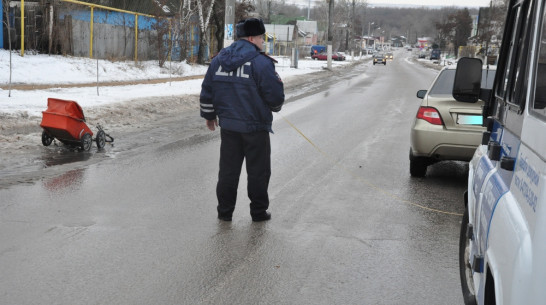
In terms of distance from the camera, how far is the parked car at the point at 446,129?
323 inches

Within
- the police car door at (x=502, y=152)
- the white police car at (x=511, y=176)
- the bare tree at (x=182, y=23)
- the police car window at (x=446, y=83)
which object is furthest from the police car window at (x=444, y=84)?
the bare tree at (x=182, y=23)

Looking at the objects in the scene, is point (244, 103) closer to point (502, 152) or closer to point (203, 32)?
point (502, 152)

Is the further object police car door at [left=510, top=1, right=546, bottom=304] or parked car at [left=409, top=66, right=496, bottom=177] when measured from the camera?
parked car at [left=409, top=66, right=496, bottom=177]

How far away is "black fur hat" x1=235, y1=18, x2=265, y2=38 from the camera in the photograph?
236 inches

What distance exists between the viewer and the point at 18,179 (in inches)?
316

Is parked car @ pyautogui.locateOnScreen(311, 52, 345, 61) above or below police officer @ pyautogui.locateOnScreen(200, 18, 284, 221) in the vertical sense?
below

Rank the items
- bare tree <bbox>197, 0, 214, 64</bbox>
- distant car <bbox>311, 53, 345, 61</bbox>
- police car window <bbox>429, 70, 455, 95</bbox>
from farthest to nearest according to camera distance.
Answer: distant car <bbox>311, 53, 345, 61</bbox>, bare tree <bbox>197, 0, 214, 64</bbox>, police car window <bbox>429, 70, 455, 95</bbox>

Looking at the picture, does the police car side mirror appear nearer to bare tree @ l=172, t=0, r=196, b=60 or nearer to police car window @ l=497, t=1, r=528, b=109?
police car window @ l=497, t=1, r=528, b=109

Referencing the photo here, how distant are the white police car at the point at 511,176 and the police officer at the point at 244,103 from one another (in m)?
2.10

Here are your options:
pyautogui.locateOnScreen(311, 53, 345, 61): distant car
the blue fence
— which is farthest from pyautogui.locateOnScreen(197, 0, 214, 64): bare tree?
pyautogui.locateOnScreen(311, 53, 345, 61): distant car

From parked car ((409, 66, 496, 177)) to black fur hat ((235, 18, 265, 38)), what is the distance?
328 cm

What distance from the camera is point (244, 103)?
5.99 meters

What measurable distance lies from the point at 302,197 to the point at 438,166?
3479 mm

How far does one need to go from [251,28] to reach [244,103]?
2.33 ft
